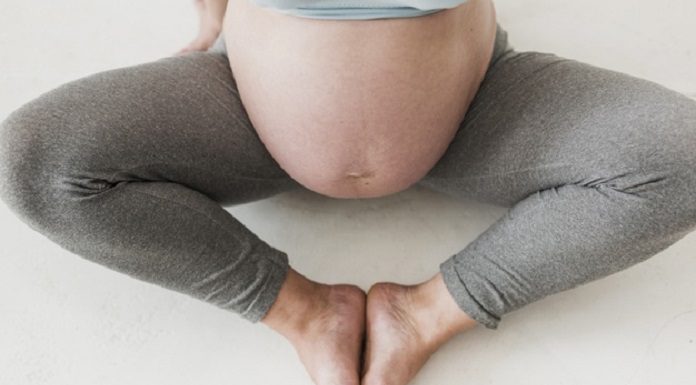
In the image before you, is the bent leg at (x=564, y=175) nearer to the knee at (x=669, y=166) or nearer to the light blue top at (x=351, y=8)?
the knee at (x=669, y=166)

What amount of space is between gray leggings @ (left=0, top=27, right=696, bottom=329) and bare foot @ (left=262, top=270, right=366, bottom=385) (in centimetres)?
3

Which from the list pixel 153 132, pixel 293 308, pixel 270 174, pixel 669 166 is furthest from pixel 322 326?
pixel 669 166

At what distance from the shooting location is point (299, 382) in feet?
2.92

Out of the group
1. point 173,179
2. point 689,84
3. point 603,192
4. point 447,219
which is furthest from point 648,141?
point 173,179

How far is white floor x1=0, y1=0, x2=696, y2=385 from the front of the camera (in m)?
0.89

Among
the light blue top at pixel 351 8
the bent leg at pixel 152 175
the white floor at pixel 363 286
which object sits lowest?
the white floor at pixel 363 286

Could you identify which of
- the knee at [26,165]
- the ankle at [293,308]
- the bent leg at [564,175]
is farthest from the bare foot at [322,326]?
the knee at [26,165]

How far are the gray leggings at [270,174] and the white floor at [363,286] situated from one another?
0.09 metres

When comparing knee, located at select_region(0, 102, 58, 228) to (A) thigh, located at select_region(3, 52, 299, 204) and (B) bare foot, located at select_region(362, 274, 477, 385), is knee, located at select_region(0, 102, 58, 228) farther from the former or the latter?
(B) bare foot, located at select_region(362, 274, 477, 385)

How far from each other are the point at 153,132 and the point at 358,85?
264 millimetres

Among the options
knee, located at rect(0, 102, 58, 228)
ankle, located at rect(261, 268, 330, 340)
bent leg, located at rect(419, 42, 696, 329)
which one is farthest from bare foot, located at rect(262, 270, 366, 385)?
knee, located at rect(0, 102, 58, 228)

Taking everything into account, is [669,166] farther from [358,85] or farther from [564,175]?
[358,85]

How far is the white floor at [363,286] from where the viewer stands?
0.89 meters

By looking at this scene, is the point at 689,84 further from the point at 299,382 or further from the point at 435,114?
the point at 299,382
